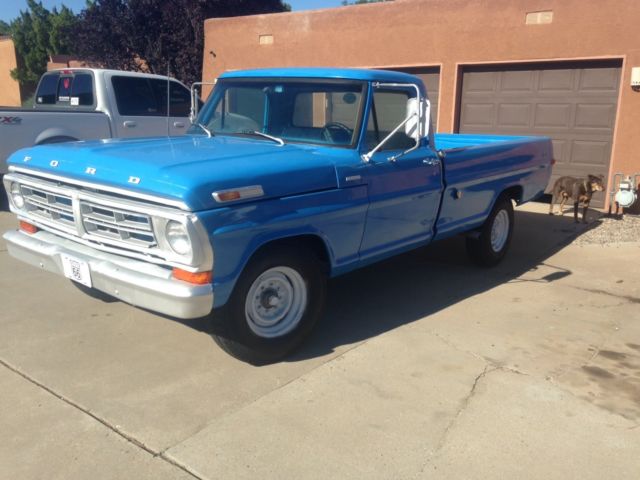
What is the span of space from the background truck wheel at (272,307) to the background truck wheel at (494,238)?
102 inches

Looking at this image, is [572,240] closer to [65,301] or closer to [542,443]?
[542,443]

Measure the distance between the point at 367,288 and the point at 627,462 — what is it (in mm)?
2917

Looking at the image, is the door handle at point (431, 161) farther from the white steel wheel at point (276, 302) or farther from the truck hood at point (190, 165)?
the white steel wheel at point (276, 302)

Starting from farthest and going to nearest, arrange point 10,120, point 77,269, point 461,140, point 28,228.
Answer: point 10,120 < point 461,140 < point 28,228 < point 77,269

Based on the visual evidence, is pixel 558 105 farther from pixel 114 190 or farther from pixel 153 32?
pixel 153 32

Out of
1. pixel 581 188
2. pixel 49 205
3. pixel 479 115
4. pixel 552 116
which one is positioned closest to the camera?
pixel 49 205

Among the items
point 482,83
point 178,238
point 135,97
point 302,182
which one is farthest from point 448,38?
point 178,238

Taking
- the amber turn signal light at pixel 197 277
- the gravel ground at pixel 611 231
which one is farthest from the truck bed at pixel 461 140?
the amber turn signal light at pixel 197 277

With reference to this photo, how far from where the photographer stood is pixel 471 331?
15.2 feet

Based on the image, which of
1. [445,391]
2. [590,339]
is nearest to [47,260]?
[445,391]

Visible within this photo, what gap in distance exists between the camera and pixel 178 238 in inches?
132

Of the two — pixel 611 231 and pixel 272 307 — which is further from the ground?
pixel 272 307

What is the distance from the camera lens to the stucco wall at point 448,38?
870 centimetres

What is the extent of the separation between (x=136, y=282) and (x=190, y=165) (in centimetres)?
76
